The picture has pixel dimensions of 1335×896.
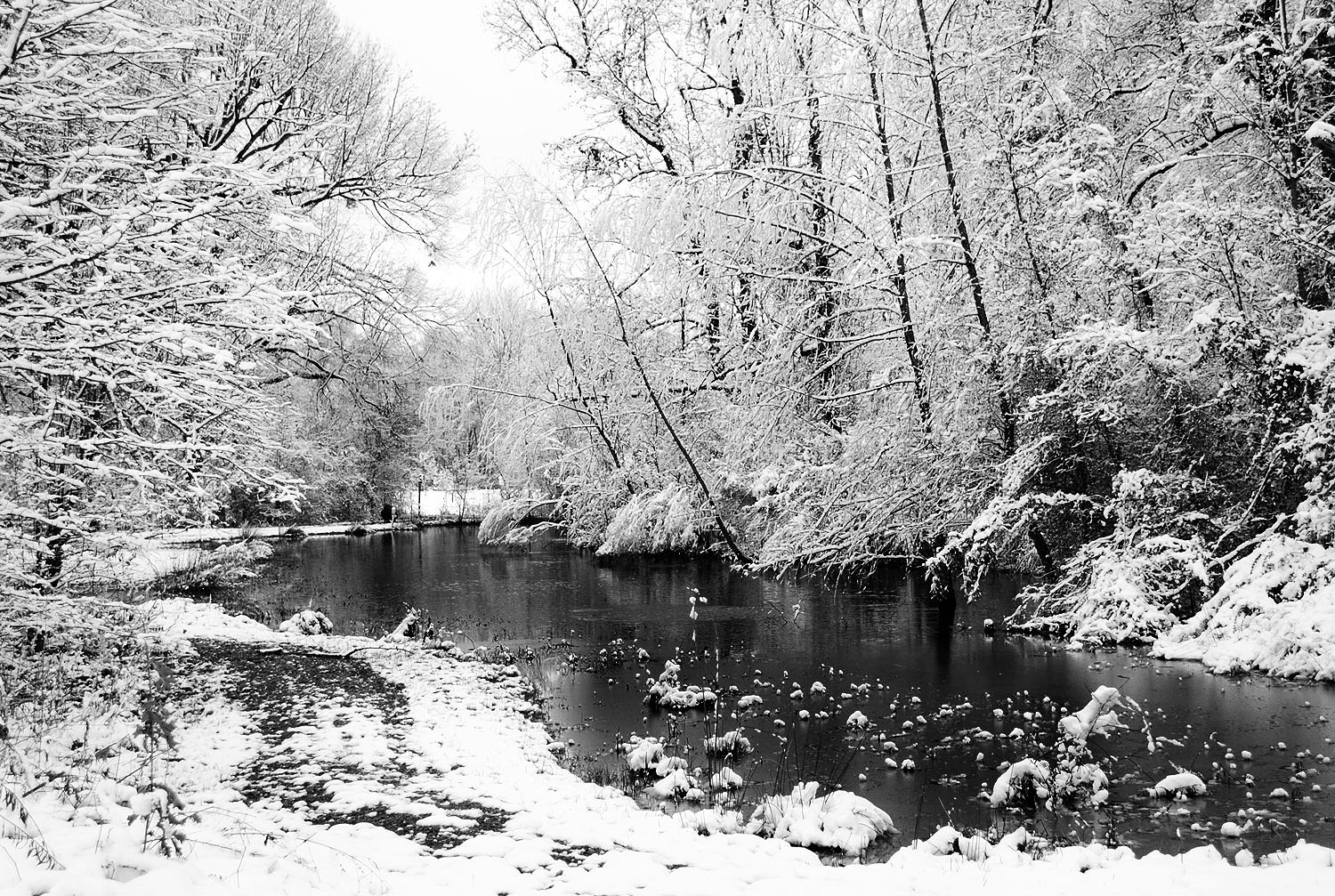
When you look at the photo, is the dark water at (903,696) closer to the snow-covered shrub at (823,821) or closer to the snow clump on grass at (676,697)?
the snow clump on grass at (676,697)

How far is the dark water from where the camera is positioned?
18.1ft

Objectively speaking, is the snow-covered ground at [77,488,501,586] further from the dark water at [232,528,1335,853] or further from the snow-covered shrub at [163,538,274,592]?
the dark water at [232,528,1335,853]

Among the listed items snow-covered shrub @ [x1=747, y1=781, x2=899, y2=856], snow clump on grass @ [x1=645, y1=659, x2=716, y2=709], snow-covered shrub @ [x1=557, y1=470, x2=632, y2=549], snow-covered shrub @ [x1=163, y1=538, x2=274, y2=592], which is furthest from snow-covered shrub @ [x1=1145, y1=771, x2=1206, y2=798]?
snow-covered shrub @ [x1=163, y1=538, x2=274, y2=592]

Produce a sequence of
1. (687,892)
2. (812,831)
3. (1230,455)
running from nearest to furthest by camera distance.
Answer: (687,892), (812,831), (1230,455)

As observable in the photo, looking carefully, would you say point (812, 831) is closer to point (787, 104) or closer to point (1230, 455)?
point (1230, 455)

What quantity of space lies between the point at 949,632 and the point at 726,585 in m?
5.33

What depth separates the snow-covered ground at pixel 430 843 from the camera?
12.1ft

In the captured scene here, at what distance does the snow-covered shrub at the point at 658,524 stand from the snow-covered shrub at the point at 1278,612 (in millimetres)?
11006

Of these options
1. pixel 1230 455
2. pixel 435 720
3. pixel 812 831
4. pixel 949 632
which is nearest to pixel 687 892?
pixel 812 831

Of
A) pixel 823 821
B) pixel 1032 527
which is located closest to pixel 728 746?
pixel 823 821

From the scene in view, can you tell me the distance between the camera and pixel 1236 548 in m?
7.57

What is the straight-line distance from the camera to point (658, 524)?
1888 centimetres

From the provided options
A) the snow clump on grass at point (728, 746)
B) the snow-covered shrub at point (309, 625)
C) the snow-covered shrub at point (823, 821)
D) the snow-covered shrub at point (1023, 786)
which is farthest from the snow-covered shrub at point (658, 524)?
the snow-covered shrub at point (823, 821)

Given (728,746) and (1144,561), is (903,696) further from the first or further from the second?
(1144,561)
